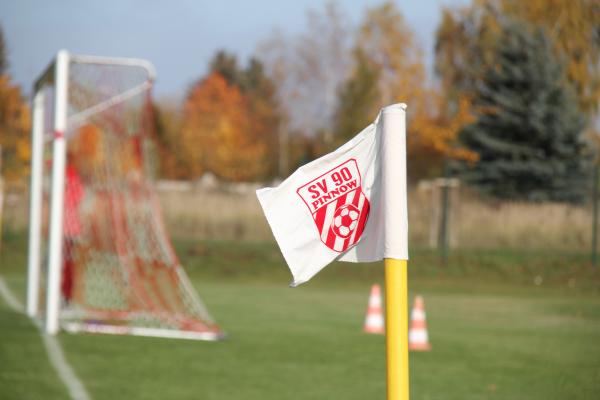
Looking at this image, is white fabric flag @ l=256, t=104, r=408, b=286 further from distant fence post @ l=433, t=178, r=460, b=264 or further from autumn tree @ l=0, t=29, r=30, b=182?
autumn tree @ l=0, t=29, r=30, b=182

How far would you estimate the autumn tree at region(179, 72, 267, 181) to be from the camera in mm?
57466

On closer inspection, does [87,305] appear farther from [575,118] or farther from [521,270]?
[575,118]

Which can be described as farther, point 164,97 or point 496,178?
point 164,97

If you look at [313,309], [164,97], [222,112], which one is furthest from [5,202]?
[164,97]

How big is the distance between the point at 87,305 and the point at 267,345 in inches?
169

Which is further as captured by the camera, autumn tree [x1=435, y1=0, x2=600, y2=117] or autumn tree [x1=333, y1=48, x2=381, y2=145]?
autumn tree [x1=333, y1=48, x2=381, y2=145]

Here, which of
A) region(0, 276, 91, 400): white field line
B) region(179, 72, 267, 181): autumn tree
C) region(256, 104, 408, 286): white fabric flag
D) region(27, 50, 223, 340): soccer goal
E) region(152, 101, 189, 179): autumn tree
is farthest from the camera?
region(152, 101, 189, 179): autumn tree

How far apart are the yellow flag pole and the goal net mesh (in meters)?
9.58

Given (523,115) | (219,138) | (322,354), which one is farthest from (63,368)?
(219,138)

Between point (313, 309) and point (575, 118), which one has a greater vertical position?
point (575, 118)

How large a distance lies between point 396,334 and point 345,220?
50 centimetres

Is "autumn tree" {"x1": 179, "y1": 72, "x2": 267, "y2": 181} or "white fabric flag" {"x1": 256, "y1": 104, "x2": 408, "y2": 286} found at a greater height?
"white fabric flag" {"x1": 256, "y1": 104, "x2": 408, "y2": 286}

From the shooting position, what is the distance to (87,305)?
15.8 m

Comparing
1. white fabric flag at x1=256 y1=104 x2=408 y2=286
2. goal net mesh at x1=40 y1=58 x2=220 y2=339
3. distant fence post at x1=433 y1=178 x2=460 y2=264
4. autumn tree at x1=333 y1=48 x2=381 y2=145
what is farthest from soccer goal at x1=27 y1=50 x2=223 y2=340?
autumn tree at x1=333 y1=48 x2=381 y2=145
